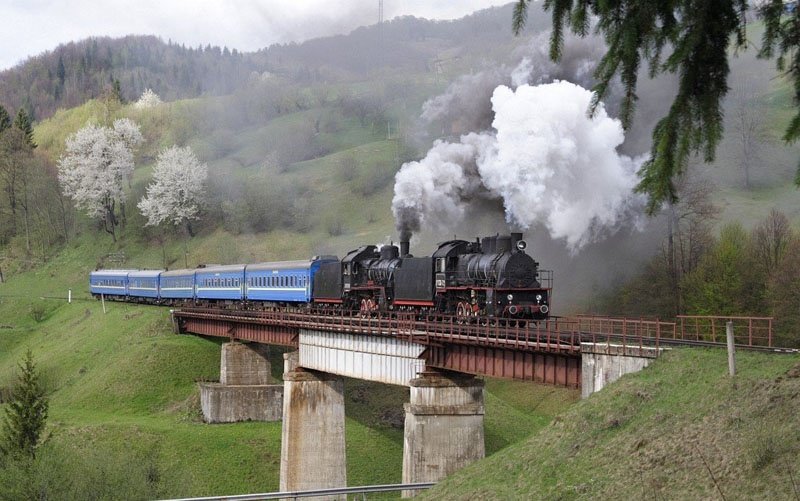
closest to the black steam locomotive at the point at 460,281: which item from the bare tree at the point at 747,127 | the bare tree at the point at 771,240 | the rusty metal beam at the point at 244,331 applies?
the rusty metal beam at the point at 244,331

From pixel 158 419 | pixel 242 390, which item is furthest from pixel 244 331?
pixel 158 419

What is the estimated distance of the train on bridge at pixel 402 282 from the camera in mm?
32406

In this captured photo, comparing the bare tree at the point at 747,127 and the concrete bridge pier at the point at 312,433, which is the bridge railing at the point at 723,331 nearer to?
the concrete bridge pier at the point at 312,433

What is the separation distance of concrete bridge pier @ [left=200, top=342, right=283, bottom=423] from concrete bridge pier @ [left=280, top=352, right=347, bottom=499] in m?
7.05

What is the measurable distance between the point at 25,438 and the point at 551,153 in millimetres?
26937

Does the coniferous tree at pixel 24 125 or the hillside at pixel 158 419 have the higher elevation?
the coniferous tree at pixel 24 125

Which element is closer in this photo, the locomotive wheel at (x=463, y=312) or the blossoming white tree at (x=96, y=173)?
the locomotive wheel at (x=463, y=312)

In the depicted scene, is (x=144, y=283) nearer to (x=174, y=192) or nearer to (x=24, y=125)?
(x=174, y=192)

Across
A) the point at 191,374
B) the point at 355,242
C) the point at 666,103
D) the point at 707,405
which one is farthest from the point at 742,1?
the point at 355,242

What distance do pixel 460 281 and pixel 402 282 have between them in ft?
15.1

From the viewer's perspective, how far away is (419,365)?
33.6 metres

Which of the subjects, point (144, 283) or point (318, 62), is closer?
point (144, 283)

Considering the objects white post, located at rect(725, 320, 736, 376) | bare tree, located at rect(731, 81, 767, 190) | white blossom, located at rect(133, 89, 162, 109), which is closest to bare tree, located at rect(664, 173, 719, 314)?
bare tree, located at rect(731, 81, 767, 190)

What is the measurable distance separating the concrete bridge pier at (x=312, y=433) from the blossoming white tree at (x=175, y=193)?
224 feet
